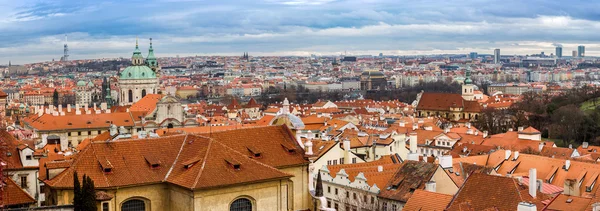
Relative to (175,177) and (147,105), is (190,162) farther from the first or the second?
(147,105)

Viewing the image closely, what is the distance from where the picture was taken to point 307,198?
107ft

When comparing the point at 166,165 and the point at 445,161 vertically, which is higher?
the point at 166,165

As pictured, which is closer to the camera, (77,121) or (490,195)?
(490,195)

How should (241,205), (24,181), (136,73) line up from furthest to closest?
(136,73), (24,181), (241,205)

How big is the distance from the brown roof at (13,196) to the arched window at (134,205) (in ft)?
15.2

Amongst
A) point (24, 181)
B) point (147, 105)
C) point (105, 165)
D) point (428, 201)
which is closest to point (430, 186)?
A: point (428, 201)

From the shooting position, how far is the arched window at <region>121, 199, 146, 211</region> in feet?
92.4

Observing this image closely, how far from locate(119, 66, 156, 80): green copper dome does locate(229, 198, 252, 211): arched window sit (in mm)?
106991

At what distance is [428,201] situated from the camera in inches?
1254

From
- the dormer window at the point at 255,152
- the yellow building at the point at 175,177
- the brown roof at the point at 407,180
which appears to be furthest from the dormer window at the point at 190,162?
the brown roof at the point at 407,180

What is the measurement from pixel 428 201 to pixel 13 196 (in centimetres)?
1793

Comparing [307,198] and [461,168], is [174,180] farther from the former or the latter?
[461,168]

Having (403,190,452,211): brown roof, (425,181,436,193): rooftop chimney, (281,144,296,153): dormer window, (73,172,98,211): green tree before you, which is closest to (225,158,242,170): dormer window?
(281,144,296,153): dormer window

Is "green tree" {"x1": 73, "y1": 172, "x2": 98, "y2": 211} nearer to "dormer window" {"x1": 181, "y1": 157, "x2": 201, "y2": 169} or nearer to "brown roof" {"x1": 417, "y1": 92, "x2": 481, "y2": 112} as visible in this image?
"dormer window" {"x1": 181, "y1": 157, "x2": 201, "y2": 169}
